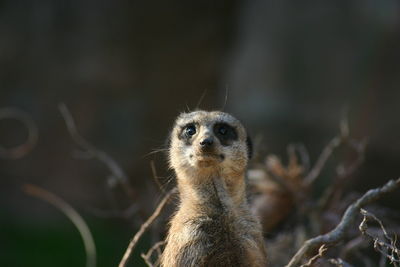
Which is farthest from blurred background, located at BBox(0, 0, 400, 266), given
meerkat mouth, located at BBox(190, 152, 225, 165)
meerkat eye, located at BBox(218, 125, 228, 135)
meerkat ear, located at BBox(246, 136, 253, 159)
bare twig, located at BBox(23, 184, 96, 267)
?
meerkat mouth, located at BBox(190, 152, 225, 165)

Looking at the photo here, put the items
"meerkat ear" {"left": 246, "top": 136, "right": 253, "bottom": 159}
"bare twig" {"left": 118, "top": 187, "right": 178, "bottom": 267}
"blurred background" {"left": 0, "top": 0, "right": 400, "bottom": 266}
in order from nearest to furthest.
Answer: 1. "bare twig" {"left": 118, "top": 187, "right": 178, "bottom": 267}
2. "meerkat ear" {"left": 246, "top": 136, "right": 253, "bottom": 159}
3. "blurred background" {"left": 0, "top": 0, "right": 400, "bottom": 266}

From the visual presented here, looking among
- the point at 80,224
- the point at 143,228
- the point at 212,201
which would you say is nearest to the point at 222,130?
the point at 212,201

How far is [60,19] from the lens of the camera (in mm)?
9203

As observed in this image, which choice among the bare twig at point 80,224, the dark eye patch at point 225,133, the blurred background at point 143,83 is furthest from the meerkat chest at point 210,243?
the blurred background at point 143,83

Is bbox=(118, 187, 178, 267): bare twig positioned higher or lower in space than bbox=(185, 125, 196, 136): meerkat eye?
lower

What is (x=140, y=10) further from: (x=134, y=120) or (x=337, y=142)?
(x=337, y=142)

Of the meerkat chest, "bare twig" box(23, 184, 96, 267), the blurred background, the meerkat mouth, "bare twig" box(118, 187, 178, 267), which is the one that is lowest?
the meerkat chest

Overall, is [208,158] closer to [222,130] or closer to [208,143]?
[208,143]

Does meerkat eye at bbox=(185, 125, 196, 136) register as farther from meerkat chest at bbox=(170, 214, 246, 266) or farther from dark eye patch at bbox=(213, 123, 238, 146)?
meerkat chest at bbox=(170, 214, 246, 266)

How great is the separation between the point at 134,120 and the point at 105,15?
4.60ft

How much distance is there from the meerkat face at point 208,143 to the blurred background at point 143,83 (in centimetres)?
427

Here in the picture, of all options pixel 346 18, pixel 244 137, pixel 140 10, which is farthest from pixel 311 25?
pixel 244 137

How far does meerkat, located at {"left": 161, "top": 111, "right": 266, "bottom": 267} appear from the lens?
336cm

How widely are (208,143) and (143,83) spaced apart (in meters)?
6.07
